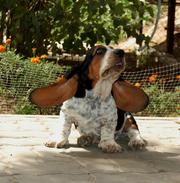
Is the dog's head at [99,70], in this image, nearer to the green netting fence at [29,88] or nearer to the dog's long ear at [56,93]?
the dog's long ear at [56,93]

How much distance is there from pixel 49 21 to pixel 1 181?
528 centimetres

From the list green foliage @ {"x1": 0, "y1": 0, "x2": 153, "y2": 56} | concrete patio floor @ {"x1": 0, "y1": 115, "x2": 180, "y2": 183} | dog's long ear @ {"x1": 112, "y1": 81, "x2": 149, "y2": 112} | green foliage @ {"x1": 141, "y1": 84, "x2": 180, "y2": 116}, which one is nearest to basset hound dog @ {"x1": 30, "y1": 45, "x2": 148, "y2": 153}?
dog's long ear @ {"x1": 112, "y1": 81, "x2": 149, "y2": 112}

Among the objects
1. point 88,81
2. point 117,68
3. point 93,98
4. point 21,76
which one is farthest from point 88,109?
point 21,76

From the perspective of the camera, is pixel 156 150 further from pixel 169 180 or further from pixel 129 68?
pixel 129 68

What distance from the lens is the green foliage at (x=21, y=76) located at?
6836mm

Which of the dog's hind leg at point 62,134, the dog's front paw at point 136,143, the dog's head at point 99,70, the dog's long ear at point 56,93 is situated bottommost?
the dog's front paw at point 136,143

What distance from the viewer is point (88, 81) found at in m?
4.51

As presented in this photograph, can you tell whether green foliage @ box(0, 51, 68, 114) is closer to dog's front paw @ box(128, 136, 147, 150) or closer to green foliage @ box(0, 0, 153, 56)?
green foliage @ box(0, 0, 153, 56)

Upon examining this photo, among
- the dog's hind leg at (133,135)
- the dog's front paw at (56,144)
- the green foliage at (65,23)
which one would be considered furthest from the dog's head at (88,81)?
the green foliage at (65,23)

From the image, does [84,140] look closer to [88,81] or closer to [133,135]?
[133,135]

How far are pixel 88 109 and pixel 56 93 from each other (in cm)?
29

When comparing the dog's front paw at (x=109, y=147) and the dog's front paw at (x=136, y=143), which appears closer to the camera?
the dog's front paw at (x=109, y=147)

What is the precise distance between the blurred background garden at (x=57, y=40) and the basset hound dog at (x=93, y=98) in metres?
2.08

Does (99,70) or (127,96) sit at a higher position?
(99,70)
